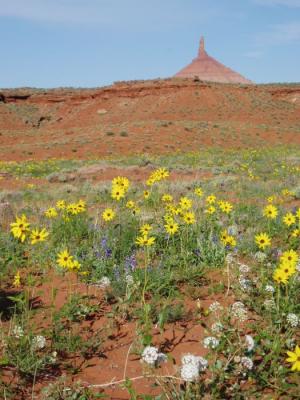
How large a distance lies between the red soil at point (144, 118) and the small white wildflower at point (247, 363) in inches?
898

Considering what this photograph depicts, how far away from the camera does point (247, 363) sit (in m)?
2.70

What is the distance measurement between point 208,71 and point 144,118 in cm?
10821

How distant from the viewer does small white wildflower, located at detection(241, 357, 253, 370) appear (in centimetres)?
269

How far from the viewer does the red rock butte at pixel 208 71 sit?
135m

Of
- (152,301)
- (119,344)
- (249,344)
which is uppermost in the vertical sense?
(249,344)

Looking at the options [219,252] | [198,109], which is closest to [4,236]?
[219,252]

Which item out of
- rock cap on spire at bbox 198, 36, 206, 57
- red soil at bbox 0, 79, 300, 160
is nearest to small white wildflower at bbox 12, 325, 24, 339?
red soil at bbox 0, 79, 300, 160

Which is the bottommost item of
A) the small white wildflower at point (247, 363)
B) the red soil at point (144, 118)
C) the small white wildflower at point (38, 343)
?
the small white wildflower at point (38, 343)

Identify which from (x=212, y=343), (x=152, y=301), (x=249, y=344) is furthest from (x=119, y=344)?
(x=249, y=344)

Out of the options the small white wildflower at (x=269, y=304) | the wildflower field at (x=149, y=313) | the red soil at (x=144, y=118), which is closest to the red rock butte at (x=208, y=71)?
the red soil at (x=144, y=118)

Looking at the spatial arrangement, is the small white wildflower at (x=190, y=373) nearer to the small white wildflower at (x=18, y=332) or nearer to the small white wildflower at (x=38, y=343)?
the small white wildflower at (x=38, y=343)

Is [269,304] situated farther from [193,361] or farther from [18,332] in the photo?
[18,332]

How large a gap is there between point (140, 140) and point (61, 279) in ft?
81.8

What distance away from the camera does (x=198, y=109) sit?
42.1 m
